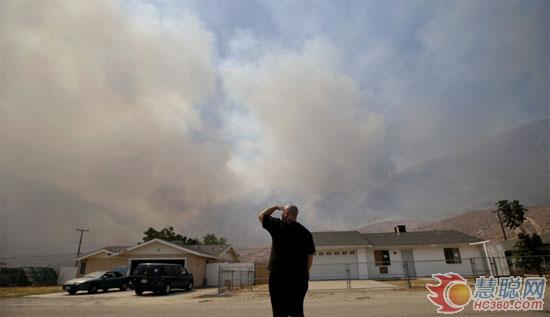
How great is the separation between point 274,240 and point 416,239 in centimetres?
3079

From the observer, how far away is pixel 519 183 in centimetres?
19988

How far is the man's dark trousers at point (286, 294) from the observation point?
11.6ft

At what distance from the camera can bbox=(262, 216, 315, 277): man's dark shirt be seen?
3.64 meters

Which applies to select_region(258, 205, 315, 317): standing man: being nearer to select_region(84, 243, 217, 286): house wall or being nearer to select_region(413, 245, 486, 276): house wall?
select_region(84, 243, 217, 286): house wall

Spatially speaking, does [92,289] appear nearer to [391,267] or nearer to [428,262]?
[391,267]

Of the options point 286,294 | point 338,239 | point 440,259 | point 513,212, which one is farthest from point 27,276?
point 513,212

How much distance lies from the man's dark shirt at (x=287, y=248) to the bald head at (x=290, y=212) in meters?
0.16

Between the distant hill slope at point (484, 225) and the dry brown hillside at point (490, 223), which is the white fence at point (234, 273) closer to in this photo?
the distant hill slope at point (484, 225)

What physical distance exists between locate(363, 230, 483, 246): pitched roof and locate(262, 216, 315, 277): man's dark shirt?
1118 inches

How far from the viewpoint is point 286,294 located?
3584 millimetres

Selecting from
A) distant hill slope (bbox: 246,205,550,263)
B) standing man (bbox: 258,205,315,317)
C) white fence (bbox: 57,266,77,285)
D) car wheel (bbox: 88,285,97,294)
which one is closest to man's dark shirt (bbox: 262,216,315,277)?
standing man (bbox: 258,205,315,317)

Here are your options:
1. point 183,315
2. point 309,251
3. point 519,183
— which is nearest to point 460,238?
point 183,315

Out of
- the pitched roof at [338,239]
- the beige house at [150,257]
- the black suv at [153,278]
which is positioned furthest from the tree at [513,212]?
the black suv at [153,278]

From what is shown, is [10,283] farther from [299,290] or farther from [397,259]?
[299,290]
